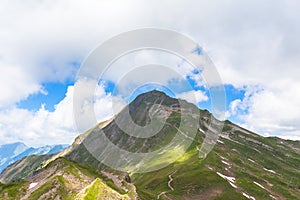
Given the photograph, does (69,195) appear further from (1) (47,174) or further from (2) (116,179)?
(2) (116,179)

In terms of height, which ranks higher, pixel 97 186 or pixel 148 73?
pixel 148 73

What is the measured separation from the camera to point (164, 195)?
18600 centimetres

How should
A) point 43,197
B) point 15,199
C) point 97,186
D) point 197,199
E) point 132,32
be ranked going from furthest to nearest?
point 197,199 < point 15,199 < point 43,197 < point 132,32 < point 97,186

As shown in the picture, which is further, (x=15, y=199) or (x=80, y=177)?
(x=80, y=177)

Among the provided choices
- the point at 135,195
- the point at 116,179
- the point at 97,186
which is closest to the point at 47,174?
the point at 116,179

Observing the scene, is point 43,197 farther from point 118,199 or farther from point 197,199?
point 197,199

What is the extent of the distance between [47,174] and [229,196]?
115908mm

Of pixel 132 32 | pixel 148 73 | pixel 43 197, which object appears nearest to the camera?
pixel 132 32

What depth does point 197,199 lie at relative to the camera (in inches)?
7598

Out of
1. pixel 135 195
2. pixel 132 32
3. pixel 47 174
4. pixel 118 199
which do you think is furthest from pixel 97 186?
pixel 47 174

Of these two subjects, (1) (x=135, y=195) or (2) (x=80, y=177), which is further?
(2) (x=80, y=177)

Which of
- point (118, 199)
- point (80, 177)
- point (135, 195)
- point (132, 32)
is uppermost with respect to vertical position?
point (132, 32)

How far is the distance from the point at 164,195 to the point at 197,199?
23.4 meters

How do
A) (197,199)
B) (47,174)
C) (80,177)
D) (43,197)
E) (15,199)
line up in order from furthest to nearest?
(197,199)
(47,174)
(80,177)
(15,199)
(43,197)
